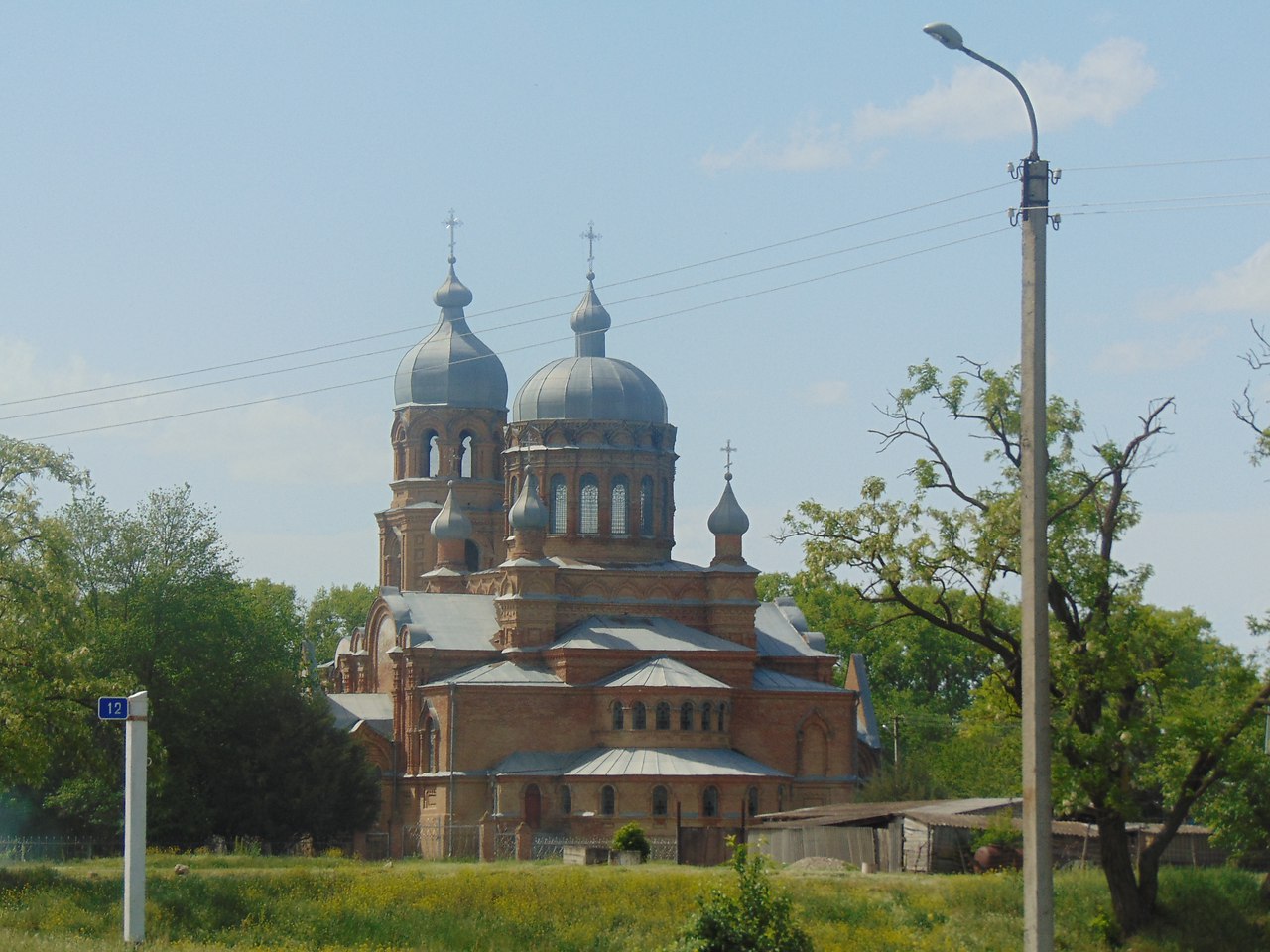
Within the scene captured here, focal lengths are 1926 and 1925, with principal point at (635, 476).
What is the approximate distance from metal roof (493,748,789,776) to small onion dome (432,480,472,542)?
11868mm

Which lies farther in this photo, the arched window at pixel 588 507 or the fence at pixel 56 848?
the arched window at pixel 588 507

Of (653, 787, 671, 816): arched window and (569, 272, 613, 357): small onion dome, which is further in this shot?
(569, 272, 613, 357): small onion dome

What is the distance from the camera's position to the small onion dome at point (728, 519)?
63125mm

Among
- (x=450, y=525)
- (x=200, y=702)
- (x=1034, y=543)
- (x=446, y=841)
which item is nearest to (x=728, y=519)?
(x=450, y=525)

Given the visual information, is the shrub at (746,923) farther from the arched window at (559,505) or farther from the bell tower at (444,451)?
the bell tower at (444,451)

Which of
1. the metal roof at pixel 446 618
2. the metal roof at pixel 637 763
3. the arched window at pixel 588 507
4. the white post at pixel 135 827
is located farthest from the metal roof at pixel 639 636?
the white post at pixel 135 827

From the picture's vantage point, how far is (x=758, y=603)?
6469 centimetres

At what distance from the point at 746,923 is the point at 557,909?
13.4 metres

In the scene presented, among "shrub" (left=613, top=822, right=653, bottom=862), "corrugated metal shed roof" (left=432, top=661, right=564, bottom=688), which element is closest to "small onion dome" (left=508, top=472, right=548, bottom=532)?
"corrugated metal shed roof" (left=432, top=661, right=564, bottom=688)

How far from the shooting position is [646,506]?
210 feet

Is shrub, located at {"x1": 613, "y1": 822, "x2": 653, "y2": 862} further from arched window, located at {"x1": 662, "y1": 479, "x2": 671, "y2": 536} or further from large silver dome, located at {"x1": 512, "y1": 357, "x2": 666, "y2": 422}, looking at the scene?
large silver dome, located at {"x1": 512, "y1": 357, "x2": 666, "y2": 422}

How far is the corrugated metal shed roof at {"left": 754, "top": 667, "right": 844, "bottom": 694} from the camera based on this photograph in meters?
60.8

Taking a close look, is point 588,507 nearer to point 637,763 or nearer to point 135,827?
point 637,763

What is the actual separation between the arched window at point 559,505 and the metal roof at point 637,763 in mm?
8781
